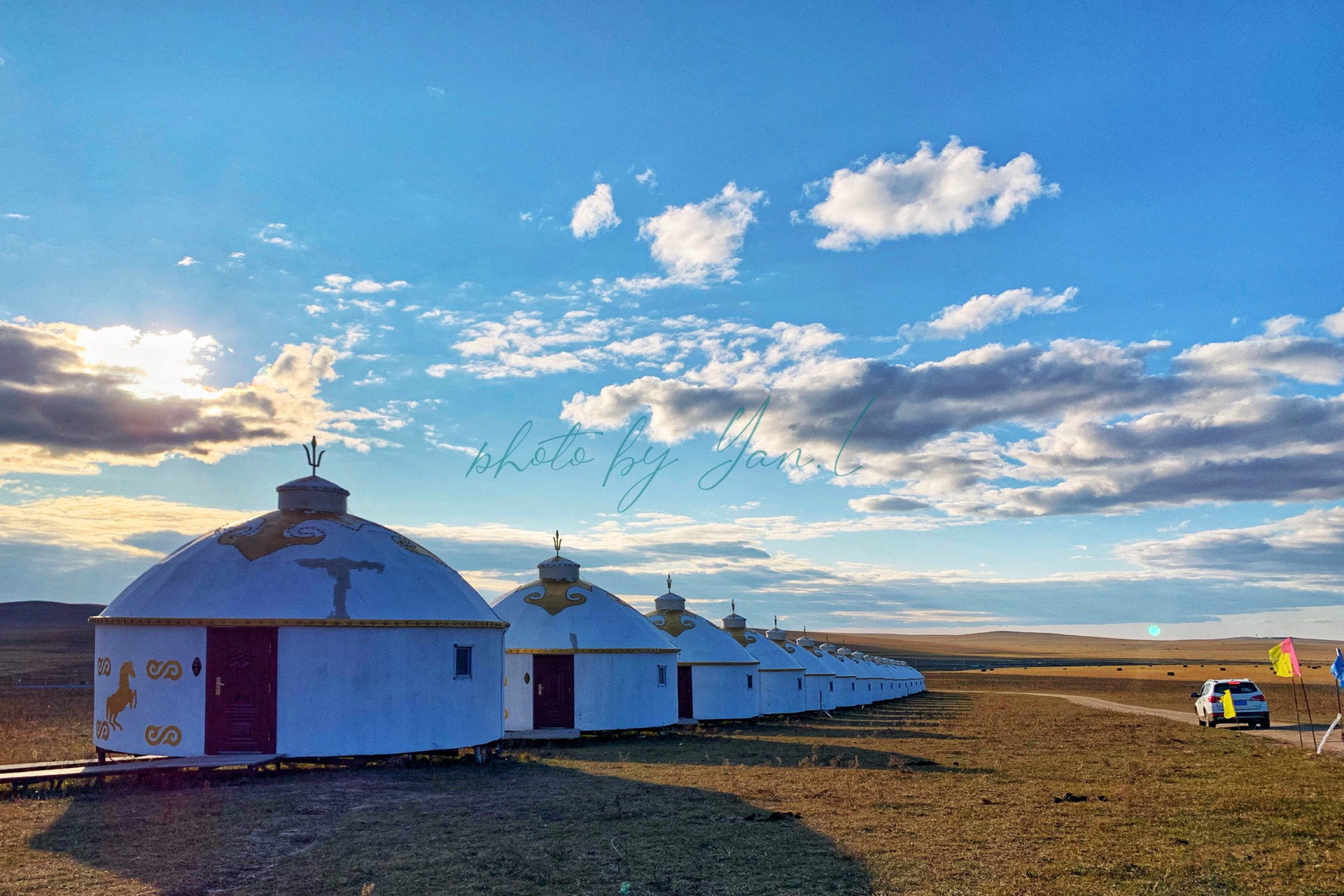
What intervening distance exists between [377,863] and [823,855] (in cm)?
517

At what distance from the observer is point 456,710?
21.1 metres

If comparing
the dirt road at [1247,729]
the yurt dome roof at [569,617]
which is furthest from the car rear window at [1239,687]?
the yurt dome roof at [569,617]

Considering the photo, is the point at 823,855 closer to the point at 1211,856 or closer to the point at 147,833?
the point at 1211,856

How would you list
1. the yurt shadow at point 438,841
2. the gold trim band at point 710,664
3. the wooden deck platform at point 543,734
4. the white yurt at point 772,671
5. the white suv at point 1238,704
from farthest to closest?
the white yurt at point 772,671 < the gold trim band at point 710,664 < the white suv at point 1238,704 < the wooden deck platform at point 543,734 < the yurt shadow at point 438,841

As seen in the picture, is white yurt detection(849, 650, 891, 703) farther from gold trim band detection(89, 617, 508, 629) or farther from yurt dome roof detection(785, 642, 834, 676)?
gold trim band detection(89, 617, 508, 629)

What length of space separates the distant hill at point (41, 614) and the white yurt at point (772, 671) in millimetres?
112925

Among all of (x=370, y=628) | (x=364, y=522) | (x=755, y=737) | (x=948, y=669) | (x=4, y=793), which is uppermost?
(x=364, y=522)

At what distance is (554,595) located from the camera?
30.9m

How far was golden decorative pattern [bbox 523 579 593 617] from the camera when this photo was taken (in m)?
30.4

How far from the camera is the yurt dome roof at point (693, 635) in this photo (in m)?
38.7

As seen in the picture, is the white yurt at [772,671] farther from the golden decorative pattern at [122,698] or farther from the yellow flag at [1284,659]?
the golden decorative pattern at [122,698]

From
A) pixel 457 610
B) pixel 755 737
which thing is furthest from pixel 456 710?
pixel 755 737

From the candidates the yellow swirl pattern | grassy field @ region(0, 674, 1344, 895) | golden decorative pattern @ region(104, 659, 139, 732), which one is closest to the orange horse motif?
golden decorative pattern @ region(104, 659, 139, 732)

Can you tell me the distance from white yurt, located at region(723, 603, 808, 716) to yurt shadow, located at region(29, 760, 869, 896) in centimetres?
2887
